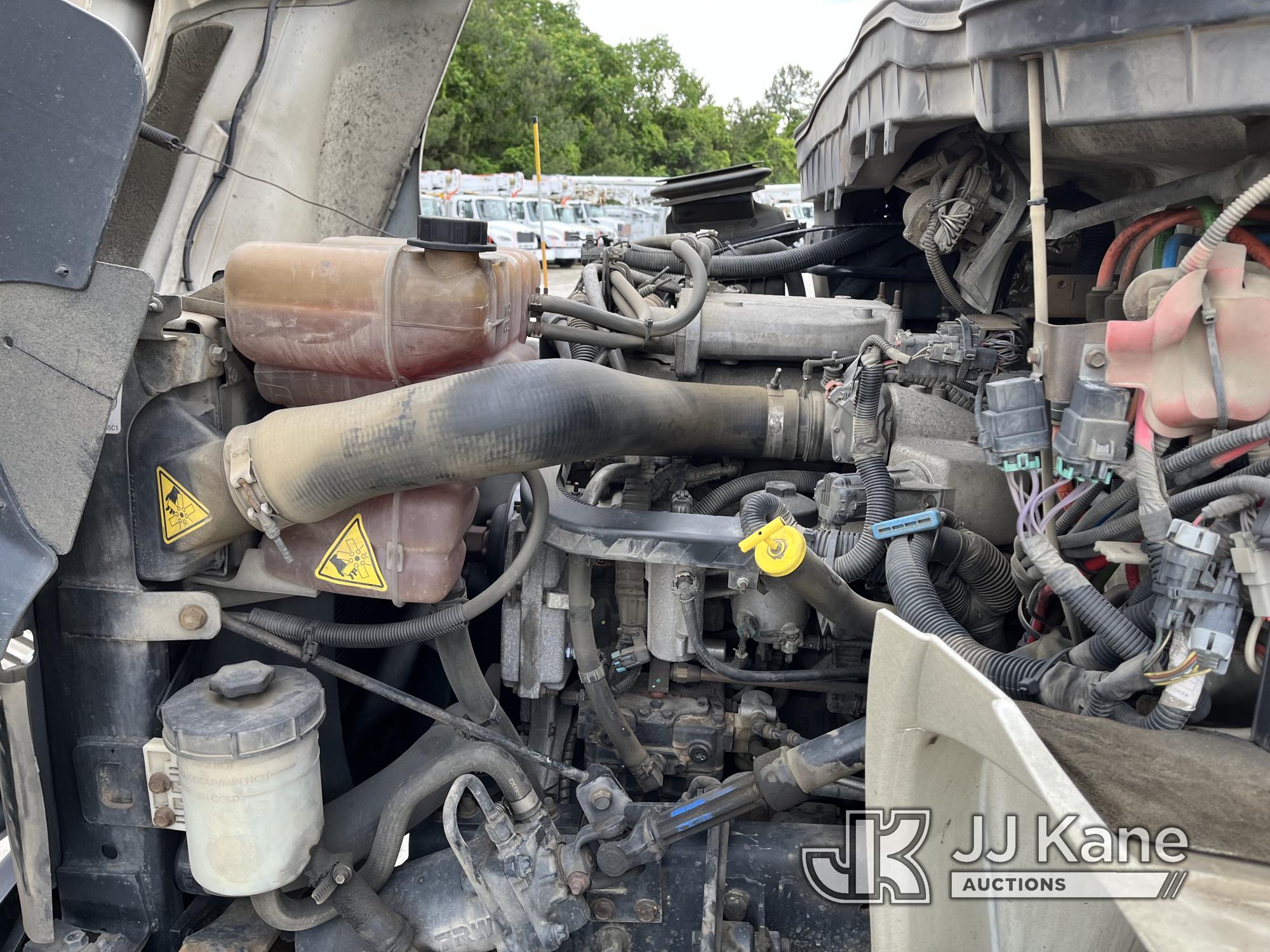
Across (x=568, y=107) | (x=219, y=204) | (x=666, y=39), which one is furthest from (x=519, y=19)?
(x=219, y=204)

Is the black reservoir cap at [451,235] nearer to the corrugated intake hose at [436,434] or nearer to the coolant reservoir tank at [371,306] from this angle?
the coolant reservoir tank at [371,306]

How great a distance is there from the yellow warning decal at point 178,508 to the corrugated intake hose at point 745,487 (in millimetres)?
999

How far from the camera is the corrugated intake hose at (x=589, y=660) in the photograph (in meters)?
1.87

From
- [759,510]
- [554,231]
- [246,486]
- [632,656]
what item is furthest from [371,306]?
[554,231]

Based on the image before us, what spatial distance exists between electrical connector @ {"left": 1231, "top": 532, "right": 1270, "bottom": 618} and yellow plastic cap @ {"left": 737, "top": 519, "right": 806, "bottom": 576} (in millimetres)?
584

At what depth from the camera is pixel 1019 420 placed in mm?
1409

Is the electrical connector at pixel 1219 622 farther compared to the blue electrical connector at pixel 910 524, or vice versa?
the blue electrical connector at pixel 910 524

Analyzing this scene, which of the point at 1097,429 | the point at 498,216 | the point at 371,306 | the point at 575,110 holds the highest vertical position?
the point at 575,110

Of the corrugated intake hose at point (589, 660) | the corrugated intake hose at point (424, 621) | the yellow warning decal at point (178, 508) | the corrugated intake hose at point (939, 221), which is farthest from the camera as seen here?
the corrugated intake hose at point (939, 221)

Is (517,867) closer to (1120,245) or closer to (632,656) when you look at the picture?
(632,656)

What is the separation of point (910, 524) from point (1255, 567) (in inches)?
21.6

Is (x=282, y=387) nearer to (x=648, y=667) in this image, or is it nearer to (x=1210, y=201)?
(x=648, y=667)

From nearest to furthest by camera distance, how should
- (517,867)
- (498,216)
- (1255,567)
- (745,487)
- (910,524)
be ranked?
(1255,567) → (910,524) → (517,867) → (745,487) → (498,216)

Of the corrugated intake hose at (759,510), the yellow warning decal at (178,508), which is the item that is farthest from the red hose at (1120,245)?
the yellow warning decal at (178,508)
